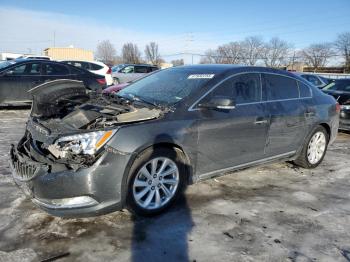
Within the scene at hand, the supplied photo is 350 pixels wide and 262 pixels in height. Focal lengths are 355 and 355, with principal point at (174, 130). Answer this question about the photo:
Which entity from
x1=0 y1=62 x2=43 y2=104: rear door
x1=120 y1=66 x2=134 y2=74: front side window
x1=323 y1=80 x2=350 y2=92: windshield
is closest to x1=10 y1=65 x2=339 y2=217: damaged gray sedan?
x1=323 y1=80 x2=350 y2=92: windshield

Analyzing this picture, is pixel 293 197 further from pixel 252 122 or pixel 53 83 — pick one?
pixel 53 83

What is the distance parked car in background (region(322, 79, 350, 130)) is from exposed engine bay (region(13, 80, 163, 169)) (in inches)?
245

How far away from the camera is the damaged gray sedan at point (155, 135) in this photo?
3.23 meters

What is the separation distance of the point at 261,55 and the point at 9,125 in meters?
66.8

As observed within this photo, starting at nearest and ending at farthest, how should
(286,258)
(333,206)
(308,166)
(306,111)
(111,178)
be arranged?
(286,258) → (111,178) → (333,206) → (306,111) → (308,166)

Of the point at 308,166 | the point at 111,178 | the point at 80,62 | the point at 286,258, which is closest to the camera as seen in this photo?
the point at 286,258

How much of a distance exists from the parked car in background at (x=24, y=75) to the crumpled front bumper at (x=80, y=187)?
723 centimetres

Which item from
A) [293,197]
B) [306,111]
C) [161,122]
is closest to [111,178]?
[161,122]

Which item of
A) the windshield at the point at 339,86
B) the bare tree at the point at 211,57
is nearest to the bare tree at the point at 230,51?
the bare tree at the point at 211,57

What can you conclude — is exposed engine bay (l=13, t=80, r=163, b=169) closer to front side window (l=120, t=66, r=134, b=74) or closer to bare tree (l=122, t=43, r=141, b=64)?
front side window (l=120, t=66, r=134, b=74)

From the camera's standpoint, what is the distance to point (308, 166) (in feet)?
18.5

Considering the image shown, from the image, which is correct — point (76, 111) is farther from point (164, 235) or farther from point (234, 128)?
point (234, 128)

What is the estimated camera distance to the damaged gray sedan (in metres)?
3.23

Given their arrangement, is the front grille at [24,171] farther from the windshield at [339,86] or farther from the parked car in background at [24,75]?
the windshield at [339,86]
